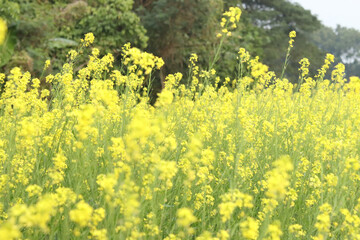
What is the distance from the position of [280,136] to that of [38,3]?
266 inches

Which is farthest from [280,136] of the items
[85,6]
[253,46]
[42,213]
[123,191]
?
[253,46]

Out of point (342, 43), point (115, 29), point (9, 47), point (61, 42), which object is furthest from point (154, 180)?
point (342, 43)

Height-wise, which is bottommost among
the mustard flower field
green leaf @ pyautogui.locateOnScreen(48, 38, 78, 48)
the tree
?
the mustard flower field

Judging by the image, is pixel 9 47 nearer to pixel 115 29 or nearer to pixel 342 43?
pixel 115 29

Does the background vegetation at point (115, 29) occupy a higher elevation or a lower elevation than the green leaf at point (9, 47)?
higher

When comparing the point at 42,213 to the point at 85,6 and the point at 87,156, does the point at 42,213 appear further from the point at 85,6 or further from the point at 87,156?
the point at 85,6

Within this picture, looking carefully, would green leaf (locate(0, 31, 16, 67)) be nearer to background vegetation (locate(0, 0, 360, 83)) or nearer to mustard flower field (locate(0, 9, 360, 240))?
background vegetation (locate(0, 0, 360, 83))

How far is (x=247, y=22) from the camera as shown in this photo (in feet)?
42.4

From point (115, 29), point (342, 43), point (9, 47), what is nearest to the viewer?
point (9, 47)

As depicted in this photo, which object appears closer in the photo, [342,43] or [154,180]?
[154,180]

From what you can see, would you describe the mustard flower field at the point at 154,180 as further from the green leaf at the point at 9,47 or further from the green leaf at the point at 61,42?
the green leaf at the point at 61,42

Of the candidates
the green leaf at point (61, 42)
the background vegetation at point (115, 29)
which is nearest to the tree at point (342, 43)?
the background vegetation at point (115, 29)

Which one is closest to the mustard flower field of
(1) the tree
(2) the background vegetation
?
(2) the background vegetation

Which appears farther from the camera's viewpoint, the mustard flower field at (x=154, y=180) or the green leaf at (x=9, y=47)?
the green leaf at (x=9, y=47)
